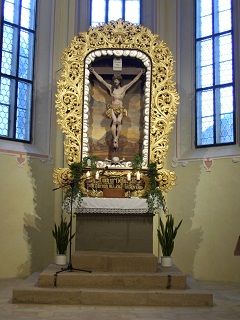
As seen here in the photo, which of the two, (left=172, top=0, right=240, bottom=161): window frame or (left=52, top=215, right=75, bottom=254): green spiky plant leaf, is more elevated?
(left=172, top=0, right=240, bottom=161): window frame

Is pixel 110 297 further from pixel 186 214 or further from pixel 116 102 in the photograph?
pixel 186 214

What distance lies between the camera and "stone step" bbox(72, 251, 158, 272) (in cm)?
764

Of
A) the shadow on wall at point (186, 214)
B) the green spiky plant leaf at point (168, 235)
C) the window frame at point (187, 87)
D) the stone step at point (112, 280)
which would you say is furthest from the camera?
the window frame at point (187, 87)

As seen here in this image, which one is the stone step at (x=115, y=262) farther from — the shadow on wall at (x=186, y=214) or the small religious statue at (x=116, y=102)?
the shadow on wall at (x=186, y=214)

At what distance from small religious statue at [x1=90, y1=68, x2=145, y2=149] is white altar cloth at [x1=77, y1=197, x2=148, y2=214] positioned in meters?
1.45

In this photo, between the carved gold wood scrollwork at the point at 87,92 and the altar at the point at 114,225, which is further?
the carved gold wood scrollwork at the point at 87,92

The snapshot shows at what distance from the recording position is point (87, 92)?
9.43m

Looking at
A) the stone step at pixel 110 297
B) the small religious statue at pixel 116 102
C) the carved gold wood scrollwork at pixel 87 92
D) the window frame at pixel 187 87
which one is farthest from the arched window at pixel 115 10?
the stone step at pixel 110 297

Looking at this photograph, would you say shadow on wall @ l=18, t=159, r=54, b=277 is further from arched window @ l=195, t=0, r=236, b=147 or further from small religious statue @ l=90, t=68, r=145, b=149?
arched window @ l=195, t=0, r=236, b=147

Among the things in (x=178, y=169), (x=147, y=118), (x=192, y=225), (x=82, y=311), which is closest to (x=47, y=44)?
(x=147, y=118)

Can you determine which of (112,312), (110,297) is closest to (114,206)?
(110,297)

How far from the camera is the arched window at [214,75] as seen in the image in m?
11.0

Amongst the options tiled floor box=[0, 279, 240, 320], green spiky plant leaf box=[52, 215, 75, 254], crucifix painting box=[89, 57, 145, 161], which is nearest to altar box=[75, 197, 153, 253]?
green spiky plant leaf box=[52, 215, 75, 254]

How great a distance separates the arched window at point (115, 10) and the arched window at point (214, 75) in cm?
173
